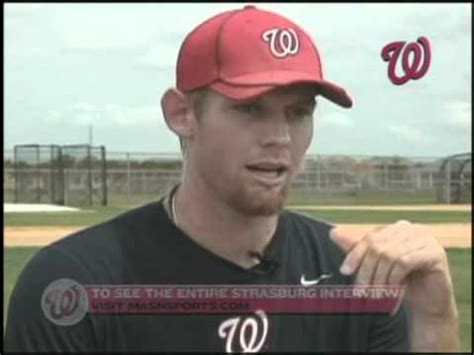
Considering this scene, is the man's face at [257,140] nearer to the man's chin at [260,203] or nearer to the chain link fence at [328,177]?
the man's chin at [260,203]

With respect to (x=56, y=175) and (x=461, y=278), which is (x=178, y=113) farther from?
(x=461, y=278)

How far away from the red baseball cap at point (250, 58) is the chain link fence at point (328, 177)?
0.21 meters

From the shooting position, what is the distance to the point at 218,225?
1.90m

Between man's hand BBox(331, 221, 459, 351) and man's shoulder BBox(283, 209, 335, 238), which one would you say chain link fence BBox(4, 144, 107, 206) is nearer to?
man's shoulder BBox(283, 209, 335, 238)

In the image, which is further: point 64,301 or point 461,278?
point 461,278

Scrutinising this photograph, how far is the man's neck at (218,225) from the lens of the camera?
1.89 meters

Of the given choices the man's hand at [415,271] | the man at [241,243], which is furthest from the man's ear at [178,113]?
the man's hand at [415,271]

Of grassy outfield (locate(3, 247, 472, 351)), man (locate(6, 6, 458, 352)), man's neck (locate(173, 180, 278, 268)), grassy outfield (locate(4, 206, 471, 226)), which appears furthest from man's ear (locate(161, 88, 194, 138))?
grassy outfield (locate(3, 247, 472, 351))

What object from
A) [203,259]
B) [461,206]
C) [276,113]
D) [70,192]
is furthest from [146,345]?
[461,206]

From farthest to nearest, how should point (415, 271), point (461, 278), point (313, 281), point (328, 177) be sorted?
1. point (461, 278)
2. point (328, 177)
3. point (313, 281)
4. point (415, 271)

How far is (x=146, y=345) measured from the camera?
1829 millimetres

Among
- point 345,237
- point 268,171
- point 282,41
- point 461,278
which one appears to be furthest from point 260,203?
point 461,278

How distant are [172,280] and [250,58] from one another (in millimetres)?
424

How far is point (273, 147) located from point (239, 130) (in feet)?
0.21
